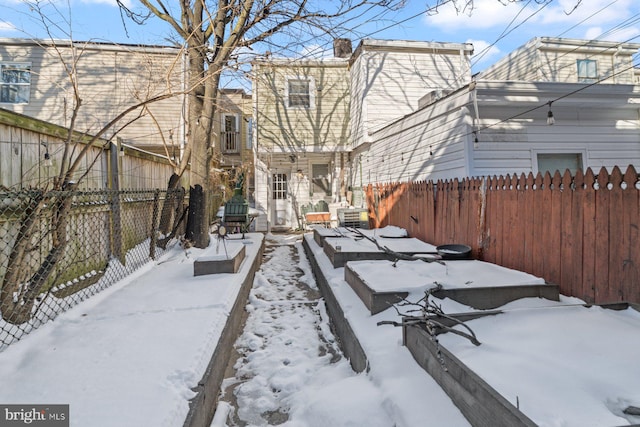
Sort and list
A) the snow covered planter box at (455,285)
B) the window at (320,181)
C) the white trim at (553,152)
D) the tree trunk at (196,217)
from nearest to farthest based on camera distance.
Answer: the snow covered planter box at (455,285) → the tree trunk at (196,217) → the white trim at (553,152) → the window at (320,181)

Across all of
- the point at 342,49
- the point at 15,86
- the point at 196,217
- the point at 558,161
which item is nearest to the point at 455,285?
the point at 196,217

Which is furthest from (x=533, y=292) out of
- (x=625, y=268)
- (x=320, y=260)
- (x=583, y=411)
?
(x=320, y=260)

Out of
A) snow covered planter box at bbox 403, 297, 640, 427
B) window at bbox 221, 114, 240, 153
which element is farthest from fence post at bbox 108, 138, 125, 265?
window at bbox 221, 114, 240, 153

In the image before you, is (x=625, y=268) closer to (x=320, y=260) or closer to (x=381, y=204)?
(x=320, y=260)

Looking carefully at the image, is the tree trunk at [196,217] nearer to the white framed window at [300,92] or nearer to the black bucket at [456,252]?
the black bucket at [456,252]

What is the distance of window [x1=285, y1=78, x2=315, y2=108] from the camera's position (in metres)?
12.4

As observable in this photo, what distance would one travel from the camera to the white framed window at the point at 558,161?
22.7 feet

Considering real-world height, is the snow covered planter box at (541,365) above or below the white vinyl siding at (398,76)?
below

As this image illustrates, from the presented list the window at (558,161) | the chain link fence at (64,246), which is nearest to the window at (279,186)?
the chain link fence at (64,246)

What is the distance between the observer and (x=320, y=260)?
20.0 ft

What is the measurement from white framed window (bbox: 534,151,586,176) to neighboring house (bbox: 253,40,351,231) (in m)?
6.57

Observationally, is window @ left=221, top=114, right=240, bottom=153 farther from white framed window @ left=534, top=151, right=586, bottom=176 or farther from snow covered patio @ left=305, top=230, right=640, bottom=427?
snow covered patio @ left=305, top=230, right=640, bottom=427

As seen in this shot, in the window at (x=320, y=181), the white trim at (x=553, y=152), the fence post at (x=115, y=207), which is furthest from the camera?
the window at (x=320, y=181)

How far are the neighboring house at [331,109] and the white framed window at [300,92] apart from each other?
0.03 meters
